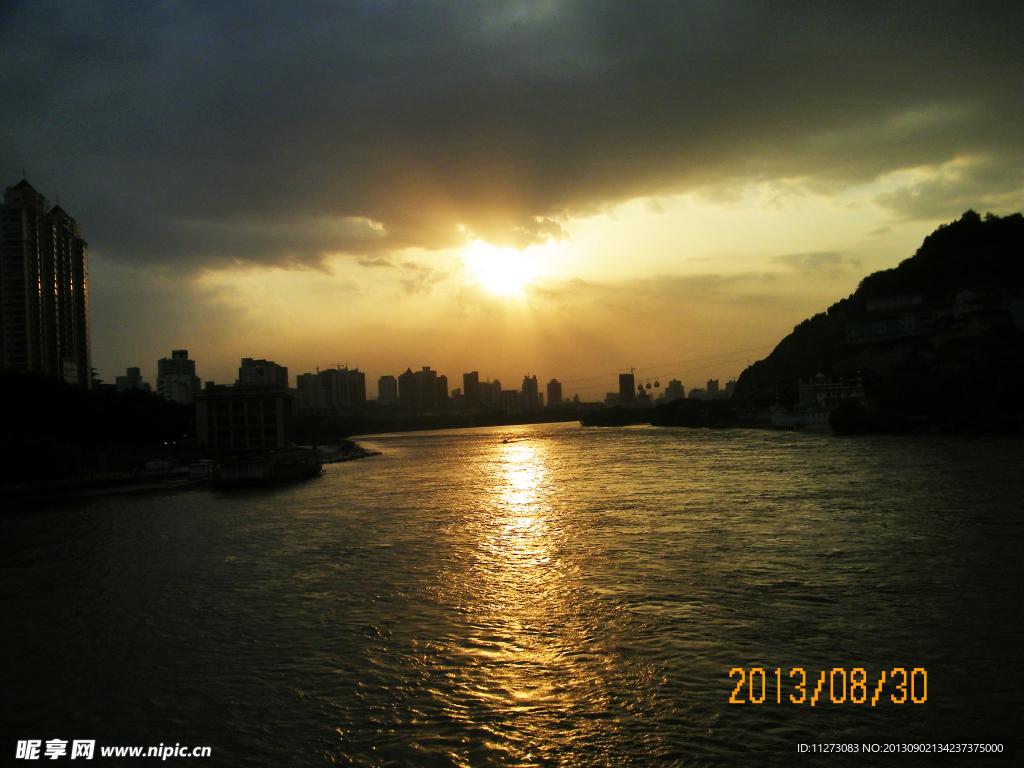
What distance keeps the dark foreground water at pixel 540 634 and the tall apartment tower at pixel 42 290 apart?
38065 mm

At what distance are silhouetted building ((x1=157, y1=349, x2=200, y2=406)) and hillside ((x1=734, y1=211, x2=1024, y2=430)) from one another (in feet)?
232

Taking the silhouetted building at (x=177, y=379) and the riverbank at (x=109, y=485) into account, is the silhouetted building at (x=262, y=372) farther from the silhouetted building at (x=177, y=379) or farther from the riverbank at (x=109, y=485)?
the riverbank at (x=109, y=485)

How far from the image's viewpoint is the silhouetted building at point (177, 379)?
8506 cm

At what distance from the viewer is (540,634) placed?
6719 millimetres

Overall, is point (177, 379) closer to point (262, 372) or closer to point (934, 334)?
point (262, 372)

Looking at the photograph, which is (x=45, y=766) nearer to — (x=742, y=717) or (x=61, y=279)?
(x=742, y=717)

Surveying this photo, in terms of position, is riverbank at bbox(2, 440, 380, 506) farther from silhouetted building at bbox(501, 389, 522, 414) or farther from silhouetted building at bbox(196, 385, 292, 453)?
silhouetted building at bbox(501, 389, 522, 414)

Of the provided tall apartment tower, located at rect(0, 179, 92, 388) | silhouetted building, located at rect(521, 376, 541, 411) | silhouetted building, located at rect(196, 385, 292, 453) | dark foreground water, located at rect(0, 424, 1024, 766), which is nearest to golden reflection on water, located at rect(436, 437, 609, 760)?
dark foreground water, located at rect(0, 424, 1024, 766)

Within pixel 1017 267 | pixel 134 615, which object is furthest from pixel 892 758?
pixel 1017 267

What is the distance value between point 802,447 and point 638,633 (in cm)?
2667

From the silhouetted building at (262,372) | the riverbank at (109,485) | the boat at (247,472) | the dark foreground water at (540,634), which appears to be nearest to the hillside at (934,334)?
the dark foreground water at (540,634)

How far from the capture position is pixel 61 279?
4769 centimetres

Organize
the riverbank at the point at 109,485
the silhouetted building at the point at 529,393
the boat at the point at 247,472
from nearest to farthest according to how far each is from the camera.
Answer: the riverbank at the point at 109,485
the boat at the point at 247,472
the silhouetted building at the point at 529,393

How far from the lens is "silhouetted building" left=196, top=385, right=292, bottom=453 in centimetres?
4341
